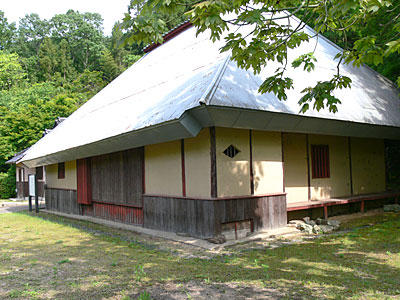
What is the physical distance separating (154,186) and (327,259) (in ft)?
18.0

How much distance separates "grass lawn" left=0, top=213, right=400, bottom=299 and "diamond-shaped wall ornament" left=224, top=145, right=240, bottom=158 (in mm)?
2335

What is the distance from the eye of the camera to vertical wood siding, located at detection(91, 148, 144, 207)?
11220 millimetres

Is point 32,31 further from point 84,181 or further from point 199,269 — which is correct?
point 199,269

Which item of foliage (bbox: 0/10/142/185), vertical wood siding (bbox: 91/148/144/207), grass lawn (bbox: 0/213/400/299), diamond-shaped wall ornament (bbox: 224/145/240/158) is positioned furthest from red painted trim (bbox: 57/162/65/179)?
foliage (bbox: 0/10/142/185)

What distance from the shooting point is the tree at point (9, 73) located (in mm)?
45469

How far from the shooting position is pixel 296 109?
29.8 feet

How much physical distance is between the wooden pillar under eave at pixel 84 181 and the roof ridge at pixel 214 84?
816 centimetres

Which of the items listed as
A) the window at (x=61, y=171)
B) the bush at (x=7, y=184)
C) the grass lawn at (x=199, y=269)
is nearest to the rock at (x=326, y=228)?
the grass lawn at (x=199, y=269)

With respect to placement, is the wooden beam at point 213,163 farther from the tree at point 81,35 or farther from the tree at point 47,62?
the tree at point 81,35

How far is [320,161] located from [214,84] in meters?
5.99

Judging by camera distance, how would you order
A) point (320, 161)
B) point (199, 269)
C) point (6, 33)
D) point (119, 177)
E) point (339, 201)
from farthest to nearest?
point (6, 33) → point (119, 177) → point (320, 161) → point (339, 201) → point (199, 269)

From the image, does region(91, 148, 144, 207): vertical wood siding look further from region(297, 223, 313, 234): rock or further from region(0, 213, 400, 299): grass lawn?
region(297, 223, 313, 234): rock

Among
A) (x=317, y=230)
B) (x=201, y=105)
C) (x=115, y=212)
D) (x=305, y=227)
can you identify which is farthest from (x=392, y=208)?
(x=115, y=212)

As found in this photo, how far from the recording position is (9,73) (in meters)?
45.7
